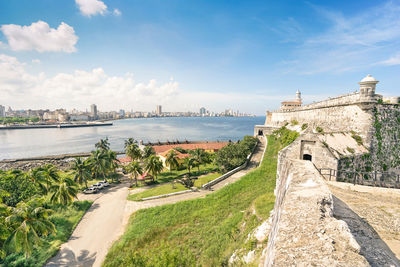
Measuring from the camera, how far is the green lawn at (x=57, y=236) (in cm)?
1493

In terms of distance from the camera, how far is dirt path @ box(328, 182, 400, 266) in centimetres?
494

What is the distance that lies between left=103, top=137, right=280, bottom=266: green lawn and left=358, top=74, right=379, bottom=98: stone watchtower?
44.0ft

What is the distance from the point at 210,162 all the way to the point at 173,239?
2740 centimetres

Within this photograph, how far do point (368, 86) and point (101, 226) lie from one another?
32.9 meters

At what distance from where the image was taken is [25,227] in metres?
13.3

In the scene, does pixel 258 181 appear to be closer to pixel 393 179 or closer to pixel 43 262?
pixel 393 179

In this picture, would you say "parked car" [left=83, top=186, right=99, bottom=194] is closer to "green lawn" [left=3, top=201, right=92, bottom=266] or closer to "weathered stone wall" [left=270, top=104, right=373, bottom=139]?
"green lawn" [left=3, top=201, right=92, bottom=266]

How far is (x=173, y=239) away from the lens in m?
→ 15.9

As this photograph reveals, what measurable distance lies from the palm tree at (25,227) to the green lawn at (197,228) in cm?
573

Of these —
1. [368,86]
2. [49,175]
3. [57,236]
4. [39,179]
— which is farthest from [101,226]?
[368,86]

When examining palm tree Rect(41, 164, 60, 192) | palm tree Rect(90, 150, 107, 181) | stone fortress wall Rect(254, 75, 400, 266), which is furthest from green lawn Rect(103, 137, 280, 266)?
palm tree Rect(90, 150, 107, 181)

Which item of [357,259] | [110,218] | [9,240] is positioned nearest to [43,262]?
[9,240]

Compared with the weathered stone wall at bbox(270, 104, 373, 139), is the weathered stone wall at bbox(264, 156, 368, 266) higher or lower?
lower

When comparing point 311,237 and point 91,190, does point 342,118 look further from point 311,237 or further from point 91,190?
point 91,190
